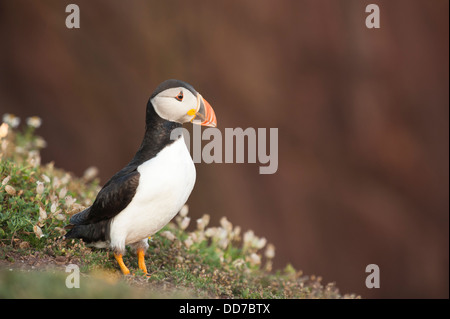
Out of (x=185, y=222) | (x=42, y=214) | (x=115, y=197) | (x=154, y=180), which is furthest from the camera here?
(x=185, y=222)

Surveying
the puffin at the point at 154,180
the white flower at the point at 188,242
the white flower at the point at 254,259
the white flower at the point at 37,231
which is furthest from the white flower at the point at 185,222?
the white flower at the point at 37,231

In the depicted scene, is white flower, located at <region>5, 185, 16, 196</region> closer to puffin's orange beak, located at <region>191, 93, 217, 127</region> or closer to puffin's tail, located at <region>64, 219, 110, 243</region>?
puffin's tail, located at <region>64, 219, 110, 243</region>

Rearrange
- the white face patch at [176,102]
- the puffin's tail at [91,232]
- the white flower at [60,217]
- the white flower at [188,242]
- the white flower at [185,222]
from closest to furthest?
the white face patch at [176,102]
the puffin's tail at [91,232]
the white flower at [60,217]
the white flower at [188,242]
the white flower at [185,222]

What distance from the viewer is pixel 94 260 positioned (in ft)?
15.9

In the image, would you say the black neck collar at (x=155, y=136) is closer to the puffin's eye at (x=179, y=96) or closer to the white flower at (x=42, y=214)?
the puffin's eye at (x=179, y=96)

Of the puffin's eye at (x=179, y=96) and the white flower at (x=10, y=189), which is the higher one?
the puffin's eye at (x=179, y=96)

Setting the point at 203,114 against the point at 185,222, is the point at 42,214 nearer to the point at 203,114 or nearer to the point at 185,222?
the point at 203,114

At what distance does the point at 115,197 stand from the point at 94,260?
662mm

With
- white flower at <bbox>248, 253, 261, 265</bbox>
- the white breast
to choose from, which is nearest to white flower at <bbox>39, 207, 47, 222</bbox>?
the white breast

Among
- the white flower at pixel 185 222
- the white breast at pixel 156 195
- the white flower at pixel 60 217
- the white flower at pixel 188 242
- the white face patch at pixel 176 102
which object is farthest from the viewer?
the white flower at pixel 185 222

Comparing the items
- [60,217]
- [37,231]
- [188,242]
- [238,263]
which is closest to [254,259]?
[238,263]

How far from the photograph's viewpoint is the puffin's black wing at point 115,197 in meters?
4.52

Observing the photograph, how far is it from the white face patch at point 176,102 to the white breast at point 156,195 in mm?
245
